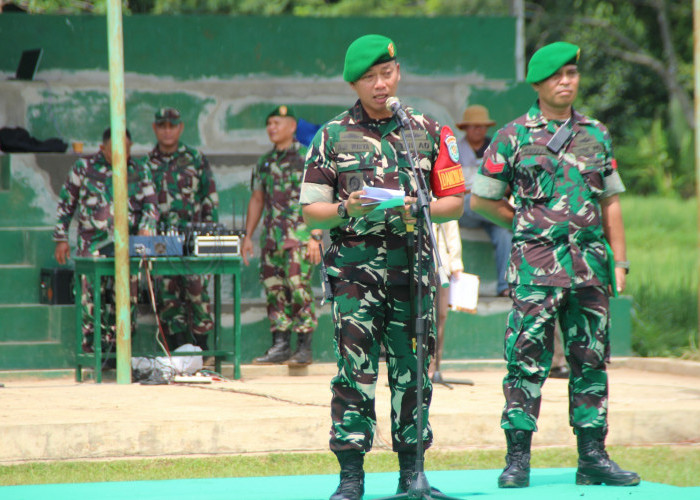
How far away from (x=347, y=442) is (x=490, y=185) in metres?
1.65

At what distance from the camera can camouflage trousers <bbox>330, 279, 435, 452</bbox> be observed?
4984 mm

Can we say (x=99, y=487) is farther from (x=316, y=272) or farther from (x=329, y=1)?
(x=329, y=1)

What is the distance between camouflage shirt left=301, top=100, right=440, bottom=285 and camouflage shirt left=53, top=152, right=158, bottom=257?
5.04 meters

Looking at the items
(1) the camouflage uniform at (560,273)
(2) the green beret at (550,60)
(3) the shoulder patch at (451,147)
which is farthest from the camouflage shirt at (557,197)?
(3) the shoulder patch at (451,147)

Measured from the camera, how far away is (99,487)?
5750mm

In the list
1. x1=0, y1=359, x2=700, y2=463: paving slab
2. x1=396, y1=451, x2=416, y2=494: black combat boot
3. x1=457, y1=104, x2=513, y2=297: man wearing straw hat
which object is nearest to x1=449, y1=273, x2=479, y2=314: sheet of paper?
x1=0, y1=359, x2=700, y2=463: paving slab

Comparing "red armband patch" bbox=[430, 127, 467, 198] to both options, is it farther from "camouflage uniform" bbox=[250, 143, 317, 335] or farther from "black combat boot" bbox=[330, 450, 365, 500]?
"camouflage uniform" bbox=[250, 143, 317, 335]

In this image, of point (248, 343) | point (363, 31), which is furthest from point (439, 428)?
point (363, 31)

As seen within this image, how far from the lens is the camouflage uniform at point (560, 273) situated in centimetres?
564

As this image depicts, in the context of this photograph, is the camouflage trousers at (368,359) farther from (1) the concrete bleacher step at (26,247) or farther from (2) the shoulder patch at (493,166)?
(1) the concrete bleacher step at (26,247)

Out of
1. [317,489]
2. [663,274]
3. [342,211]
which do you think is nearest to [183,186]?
[317,489]

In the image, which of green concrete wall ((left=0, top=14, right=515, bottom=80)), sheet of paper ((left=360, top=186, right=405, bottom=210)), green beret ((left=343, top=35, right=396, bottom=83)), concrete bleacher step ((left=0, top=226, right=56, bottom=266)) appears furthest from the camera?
green concrete wall ((left=0, top=14, right=515, bottom=80))

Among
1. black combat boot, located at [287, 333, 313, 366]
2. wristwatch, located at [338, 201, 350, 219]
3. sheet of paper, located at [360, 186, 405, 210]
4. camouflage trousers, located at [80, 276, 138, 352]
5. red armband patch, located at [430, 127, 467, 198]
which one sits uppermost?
red armband patch, located at [430, 127, 467, 198]

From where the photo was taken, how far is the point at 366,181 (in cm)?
498
